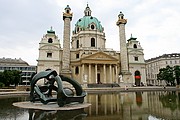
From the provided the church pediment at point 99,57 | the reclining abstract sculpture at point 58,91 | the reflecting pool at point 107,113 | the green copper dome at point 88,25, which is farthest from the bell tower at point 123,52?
the reclining abstract sculpture at point 58,91

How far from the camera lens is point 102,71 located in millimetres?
55062

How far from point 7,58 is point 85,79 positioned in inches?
2824

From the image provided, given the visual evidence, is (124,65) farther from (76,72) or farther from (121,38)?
(76,72)

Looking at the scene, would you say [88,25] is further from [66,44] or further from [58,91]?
[58,91]

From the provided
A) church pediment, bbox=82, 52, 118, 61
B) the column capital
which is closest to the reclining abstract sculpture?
church pediment, bbox=82, 52, 118, 61

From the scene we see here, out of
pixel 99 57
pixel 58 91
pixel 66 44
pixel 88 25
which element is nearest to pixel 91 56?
pixel 99 57

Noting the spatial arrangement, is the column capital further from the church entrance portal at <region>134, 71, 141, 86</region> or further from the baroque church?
the church entrance portal at <region>134, 71, 141, 86</region>

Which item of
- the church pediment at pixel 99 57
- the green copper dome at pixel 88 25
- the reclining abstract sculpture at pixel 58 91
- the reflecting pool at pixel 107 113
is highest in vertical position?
the green copper dome at pixel 88 25

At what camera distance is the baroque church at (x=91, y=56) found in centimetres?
5100

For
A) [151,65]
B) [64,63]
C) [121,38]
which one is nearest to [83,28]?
[121,38]

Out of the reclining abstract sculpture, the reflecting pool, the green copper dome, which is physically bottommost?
the reflecting pool

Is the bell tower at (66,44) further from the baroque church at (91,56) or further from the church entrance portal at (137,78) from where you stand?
the church entrance portal at (137,78)

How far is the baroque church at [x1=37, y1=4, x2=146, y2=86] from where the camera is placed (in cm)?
5100

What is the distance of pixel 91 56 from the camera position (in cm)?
5122
